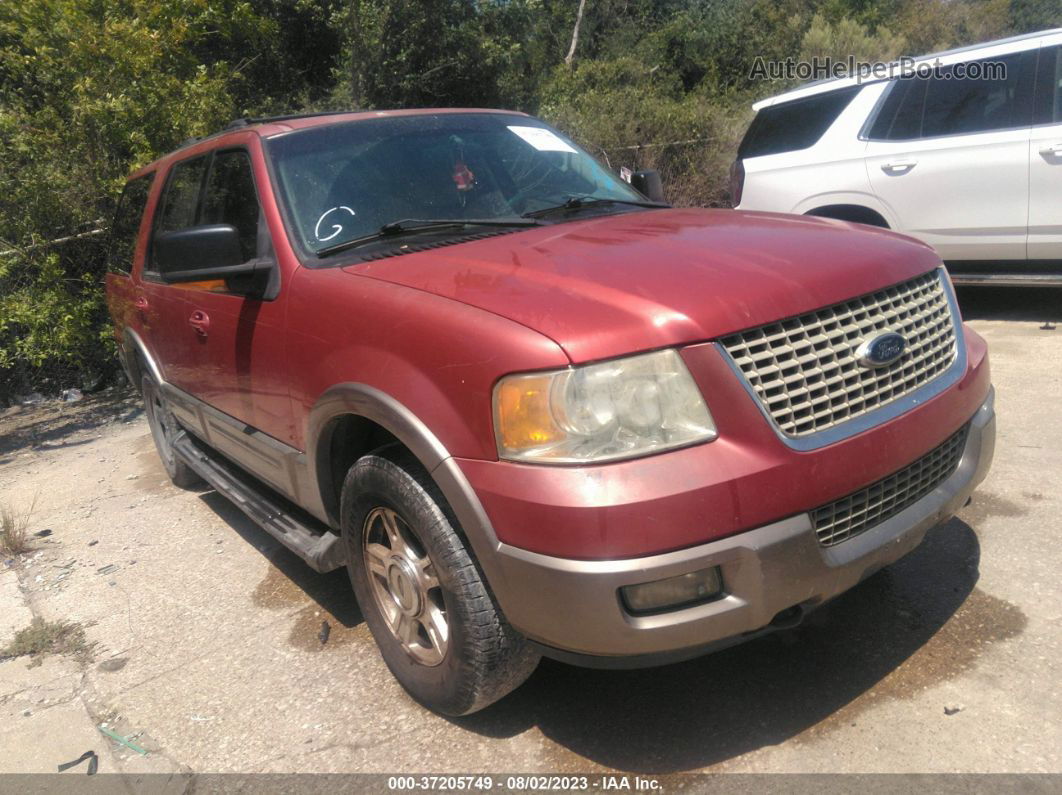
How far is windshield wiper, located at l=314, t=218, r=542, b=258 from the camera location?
3121 millimetres

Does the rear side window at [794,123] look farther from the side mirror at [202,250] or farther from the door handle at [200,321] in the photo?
the side mirror at [202,250]

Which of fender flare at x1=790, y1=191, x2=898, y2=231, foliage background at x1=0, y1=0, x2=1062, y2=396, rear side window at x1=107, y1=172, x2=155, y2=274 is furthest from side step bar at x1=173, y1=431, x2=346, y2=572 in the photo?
fender flare at x1=790, y1=191, x2=898, y2=231

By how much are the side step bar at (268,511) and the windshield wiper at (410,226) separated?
103 centimetres

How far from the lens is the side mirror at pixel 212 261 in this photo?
3.08 meters

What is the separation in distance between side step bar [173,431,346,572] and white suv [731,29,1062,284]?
487 cm

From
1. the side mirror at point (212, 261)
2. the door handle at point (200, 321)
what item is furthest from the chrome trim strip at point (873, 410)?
the door handle at point (200, 321)

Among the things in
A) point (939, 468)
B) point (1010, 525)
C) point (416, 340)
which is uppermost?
point (416, 340)

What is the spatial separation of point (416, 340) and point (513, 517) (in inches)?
23.4

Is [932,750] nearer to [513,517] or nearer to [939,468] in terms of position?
[939,468]

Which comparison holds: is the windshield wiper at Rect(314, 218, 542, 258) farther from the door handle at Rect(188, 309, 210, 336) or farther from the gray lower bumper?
the gray lower bumper

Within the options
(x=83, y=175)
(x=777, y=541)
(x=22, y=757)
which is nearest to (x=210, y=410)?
(x=22, y=757)

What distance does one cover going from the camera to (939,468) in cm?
264

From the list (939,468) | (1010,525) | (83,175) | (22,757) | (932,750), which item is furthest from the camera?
(83,175)

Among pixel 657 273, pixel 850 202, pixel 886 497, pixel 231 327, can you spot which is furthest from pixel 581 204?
pixel 850 202
